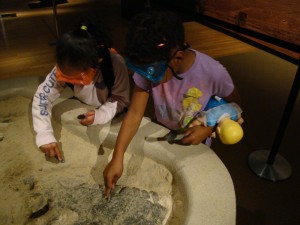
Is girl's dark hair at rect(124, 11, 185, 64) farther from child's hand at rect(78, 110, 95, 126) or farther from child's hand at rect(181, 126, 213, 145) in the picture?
child's hand at rect(78, 110, 95, 126)

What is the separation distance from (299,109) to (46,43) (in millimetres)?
3583

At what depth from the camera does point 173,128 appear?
157cm

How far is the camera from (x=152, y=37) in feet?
3.40

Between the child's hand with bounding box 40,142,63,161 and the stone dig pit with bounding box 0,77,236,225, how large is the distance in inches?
2.6

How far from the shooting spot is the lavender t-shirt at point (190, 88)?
1269 millimetres

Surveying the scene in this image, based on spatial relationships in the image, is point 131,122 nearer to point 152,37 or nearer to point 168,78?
point 168,78

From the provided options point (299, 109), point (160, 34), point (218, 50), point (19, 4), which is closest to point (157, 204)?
point (160, 34)

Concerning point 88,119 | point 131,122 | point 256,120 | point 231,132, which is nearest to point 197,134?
point 231,132

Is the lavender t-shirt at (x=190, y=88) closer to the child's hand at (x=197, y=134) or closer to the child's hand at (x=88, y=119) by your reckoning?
the child's hand at (x=197, y=134)

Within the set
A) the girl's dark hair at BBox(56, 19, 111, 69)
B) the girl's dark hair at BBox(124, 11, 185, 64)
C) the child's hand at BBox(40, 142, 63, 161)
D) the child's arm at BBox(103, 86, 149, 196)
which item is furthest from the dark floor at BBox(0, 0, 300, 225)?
the child's hand at BBox(40, 142, 63, 161)

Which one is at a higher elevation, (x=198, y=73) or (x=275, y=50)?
(x=198, y=73)

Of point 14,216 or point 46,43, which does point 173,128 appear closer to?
point 14,216

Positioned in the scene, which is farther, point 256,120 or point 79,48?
point 256,120

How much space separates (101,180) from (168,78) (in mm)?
626
